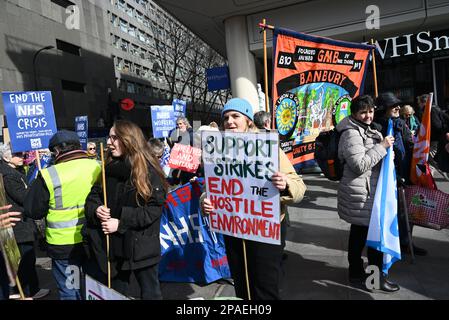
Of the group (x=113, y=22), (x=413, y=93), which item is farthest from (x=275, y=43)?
(x=113, y=22)

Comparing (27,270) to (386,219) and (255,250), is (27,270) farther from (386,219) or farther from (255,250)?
(386,219)

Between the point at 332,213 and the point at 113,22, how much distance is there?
48518 millimetres

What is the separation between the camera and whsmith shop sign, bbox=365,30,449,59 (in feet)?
26.6

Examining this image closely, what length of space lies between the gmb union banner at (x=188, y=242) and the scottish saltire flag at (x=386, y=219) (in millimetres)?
1549

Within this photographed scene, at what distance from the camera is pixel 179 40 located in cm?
2952

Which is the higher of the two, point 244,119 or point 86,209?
point 244,119

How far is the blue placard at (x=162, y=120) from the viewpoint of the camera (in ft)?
27.5

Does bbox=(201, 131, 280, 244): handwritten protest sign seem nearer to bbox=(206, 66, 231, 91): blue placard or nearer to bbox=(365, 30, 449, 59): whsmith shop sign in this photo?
bbox=(365, 30, 449, 59): whsmith shop sign

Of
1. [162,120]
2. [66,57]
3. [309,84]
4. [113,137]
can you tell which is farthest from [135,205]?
[66,57]

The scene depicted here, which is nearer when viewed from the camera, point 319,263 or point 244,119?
point 244,119

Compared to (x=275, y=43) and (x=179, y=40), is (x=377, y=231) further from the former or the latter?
(x=179, y=40)

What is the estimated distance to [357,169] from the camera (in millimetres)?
2953

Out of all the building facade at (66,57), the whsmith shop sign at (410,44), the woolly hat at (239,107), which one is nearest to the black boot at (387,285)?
the woolly hat at (239,107)

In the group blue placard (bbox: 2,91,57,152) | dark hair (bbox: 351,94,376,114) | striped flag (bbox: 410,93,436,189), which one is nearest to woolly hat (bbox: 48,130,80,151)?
dark hair (bbox: 351,94,376,114)
